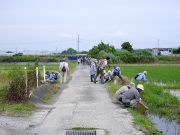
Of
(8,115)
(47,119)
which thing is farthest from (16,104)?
(47,119)

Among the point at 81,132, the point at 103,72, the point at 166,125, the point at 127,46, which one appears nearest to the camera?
the point at 81,132

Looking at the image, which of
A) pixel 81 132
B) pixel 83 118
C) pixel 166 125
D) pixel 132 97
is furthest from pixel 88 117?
pixel 166 125

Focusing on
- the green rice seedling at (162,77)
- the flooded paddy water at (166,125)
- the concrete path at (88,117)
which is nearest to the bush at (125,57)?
the green rice seedling at (162,77)

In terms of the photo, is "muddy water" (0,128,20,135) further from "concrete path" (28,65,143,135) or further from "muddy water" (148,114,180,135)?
"muddy water" (148,114,180,135)

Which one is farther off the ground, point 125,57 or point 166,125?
point 125,57

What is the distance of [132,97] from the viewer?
955 centimetres

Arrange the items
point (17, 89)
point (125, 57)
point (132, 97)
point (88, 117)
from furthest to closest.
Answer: point (125, 57) → point (17, 89) → point (132, 97) → point (88, 117)

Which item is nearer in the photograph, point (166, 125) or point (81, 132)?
point (81, 132)

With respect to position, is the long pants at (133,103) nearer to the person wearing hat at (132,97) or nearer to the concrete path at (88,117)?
the person wearing hat at (132,97)

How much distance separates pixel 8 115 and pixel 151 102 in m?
5.94

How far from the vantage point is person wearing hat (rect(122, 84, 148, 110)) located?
30.5 ft

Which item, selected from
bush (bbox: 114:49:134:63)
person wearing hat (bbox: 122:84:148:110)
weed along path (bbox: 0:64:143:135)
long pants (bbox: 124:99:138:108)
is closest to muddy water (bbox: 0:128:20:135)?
weed along path (bbox: 0:64:143:135)

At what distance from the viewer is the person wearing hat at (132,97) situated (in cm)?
930

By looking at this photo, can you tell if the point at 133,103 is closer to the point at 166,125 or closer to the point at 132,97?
the point at 132,97
